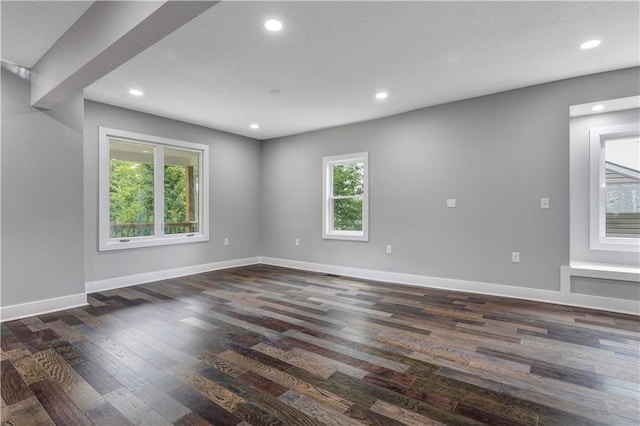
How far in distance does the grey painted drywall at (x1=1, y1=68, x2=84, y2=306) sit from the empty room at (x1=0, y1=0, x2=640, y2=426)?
0.8 inches

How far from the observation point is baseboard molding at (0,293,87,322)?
3119 millimetres

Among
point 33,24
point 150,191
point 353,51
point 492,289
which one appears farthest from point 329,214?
point 33,24

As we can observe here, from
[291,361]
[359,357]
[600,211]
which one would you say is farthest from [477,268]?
[291,361]

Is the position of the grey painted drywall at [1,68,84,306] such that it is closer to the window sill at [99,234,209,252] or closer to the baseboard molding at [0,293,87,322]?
the baseboard molding at [0,293,87,322]

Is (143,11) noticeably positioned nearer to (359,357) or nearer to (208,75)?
(208,75)

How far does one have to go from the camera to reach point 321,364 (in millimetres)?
2217

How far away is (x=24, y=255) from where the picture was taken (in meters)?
3.21

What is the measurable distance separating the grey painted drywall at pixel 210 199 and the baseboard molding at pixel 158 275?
64 millimetres

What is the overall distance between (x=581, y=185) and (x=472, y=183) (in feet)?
4.39

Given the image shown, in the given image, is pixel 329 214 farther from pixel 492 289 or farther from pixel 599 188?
pixel 599 188

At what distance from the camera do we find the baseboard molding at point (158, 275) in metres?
4.26

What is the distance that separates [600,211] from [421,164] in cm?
225

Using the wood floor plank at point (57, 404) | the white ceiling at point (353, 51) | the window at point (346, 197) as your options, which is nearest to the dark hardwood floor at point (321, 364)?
the wood floor plank at point (57, 404)

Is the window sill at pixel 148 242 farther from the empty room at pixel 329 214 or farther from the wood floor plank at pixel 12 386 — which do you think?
the wood floor plank at pixel 12 386
